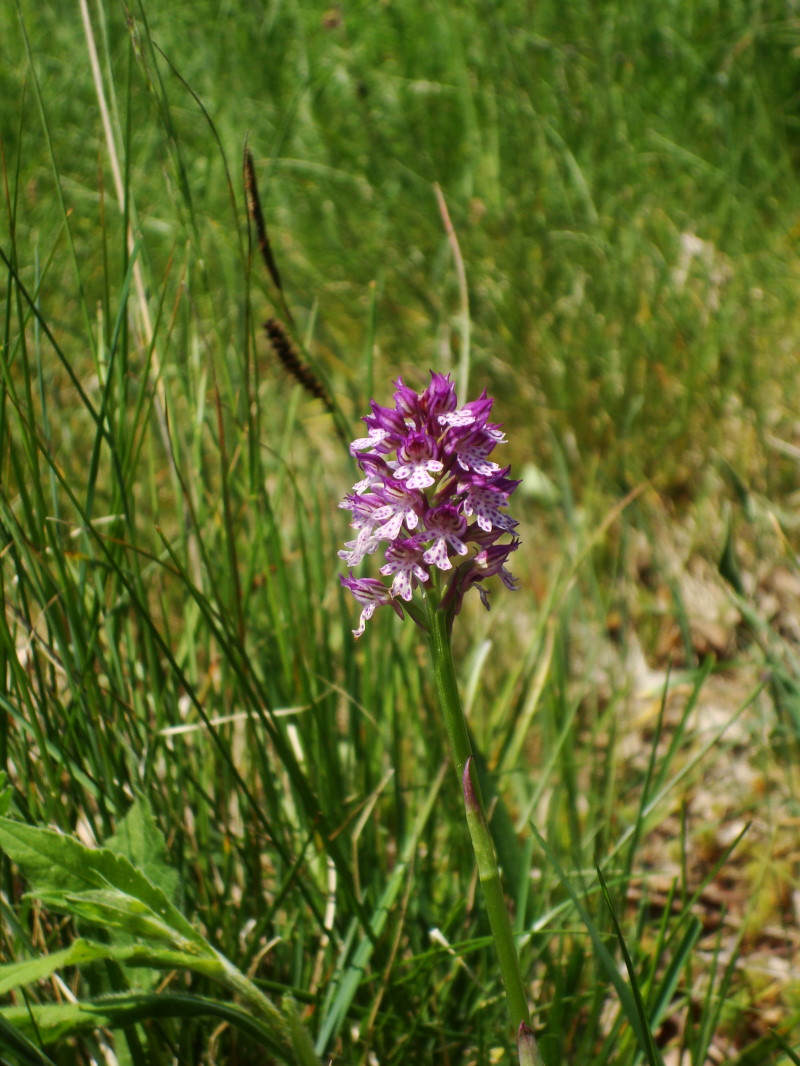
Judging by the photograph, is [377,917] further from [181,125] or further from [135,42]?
[181,125]

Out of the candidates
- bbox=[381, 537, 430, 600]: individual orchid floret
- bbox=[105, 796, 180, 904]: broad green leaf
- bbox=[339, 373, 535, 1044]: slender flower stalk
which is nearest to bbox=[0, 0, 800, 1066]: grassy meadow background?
bbox=[105, 796, 180, 904]: broad green leaf

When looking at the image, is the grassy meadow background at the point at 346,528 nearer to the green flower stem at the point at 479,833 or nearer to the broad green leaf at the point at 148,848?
the broad green leaf at the point at 148,848

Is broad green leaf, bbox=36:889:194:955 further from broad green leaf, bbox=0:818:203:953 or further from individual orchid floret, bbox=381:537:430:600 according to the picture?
individual orchid floret, bbox=381:537:430:600

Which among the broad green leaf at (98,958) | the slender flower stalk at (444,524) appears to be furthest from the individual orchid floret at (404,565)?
the broad green leaf at (98,958)

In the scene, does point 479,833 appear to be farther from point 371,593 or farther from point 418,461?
point 418,461

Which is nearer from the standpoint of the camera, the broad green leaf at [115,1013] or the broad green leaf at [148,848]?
the broad green leaf at [115,1013]

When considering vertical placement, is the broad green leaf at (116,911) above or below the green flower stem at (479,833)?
below

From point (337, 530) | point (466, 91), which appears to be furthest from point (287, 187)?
point (337, 530)

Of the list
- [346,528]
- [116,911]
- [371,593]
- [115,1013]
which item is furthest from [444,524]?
[346,528]
